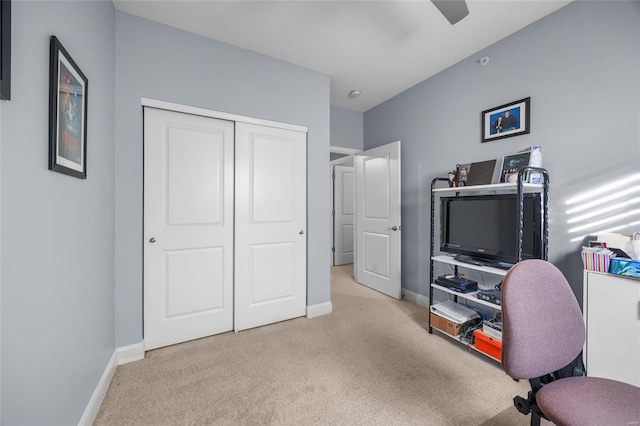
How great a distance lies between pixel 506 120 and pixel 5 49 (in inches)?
123

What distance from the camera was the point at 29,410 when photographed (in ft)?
3.02

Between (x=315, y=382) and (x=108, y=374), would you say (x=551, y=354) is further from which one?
(x=108, y=374)

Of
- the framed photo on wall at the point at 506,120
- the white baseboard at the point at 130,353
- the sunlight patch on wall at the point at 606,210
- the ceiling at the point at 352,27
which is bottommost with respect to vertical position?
the white baseboard at the point at 130,353

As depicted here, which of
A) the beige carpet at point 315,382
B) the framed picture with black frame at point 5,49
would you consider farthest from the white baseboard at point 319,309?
the framed picture with black frame at point 5,49

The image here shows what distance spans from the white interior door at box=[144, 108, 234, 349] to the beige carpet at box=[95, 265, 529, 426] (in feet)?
0.77

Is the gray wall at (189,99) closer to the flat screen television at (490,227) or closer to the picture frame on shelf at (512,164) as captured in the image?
the flat screen television at (490,227)

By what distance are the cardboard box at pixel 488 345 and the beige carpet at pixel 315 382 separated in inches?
4.1

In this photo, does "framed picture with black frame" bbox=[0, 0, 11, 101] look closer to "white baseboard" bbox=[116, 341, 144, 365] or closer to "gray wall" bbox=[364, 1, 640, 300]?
"white baseboard" bbox=[116, 341, 144, 365]

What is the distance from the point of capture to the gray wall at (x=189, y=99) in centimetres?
205

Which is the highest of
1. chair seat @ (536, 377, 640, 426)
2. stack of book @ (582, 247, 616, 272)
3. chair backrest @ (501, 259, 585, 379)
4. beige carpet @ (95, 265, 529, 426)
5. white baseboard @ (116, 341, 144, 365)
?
stack of book @ (582, 247, 616, 272)

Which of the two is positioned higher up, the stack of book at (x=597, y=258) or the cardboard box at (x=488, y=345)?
the stack of book at (x=597, y=258)

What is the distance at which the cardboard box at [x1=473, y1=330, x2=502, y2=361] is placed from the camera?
1939 mm

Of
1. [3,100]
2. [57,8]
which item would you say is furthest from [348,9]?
[3,100]

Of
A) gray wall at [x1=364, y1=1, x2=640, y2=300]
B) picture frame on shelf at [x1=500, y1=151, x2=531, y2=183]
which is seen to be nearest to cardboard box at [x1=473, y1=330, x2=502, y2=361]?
gray wall at [x1=364, y1=1, x2=640, y2=300]
